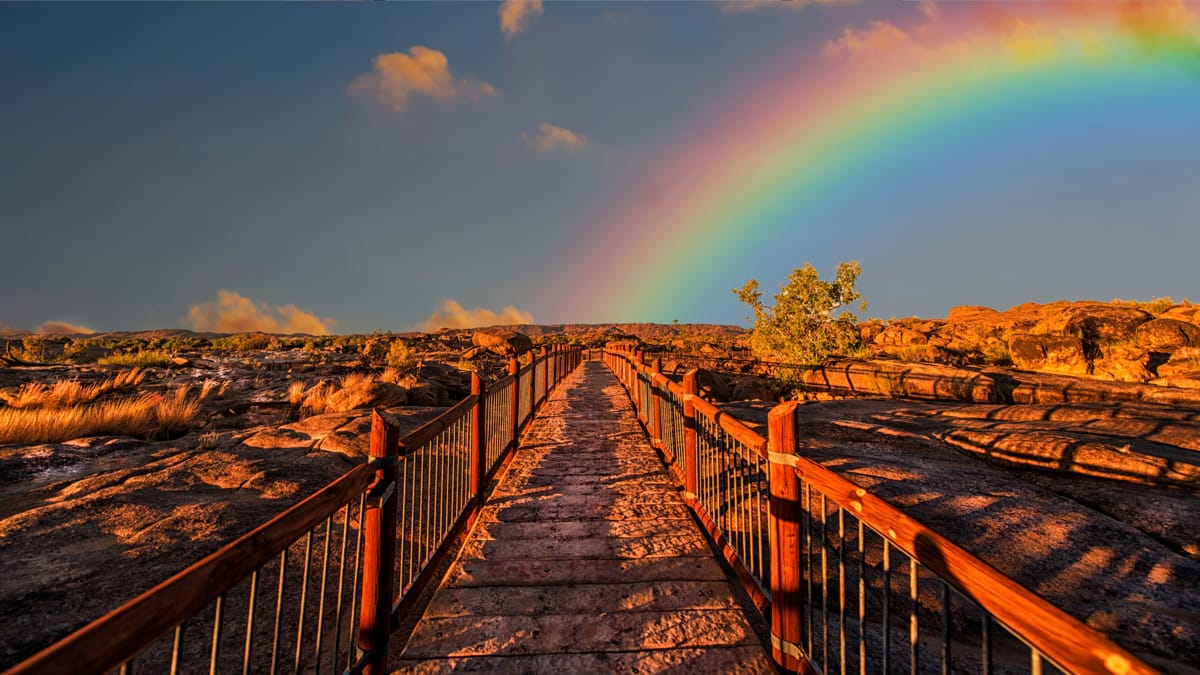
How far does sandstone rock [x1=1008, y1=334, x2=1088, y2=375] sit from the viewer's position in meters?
20.3

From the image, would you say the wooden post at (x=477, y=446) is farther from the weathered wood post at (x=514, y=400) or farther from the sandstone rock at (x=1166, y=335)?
the sandstone rock at (x=1166, y=335)

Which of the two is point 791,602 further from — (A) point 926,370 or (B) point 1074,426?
(A) point 926,370

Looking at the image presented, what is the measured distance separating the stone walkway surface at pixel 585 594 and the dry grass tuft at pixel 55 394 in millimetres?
11784

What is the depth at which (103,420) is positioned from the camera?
893 cm

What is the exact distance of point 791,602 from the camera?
2.62 metres

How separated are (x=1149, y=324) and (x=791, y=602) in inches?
1176

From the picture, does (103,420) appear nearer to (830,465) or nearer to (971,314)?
(830,465)

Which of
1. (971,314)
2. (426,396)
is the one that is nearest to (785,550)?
(426,396)

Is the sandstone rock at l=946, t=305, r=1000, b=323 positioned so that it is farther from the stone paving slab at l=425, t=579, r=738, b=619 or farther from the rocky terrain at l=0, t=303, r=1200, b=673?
the stone paving slab at l=425, t=579, r=738, b=619

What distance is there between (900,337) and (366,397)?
43.1 metres

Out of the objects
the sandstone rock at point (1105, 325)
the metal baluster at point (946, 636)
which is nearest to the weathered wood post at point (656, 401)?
the metal baluster at point (946, 636)

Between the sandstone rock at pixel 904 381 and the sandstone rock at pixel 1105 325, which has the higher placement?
the sandstone rock at pixel 1105 325

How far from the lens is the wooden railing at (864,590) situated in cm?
126

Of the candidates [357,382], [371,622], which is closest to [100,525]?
[371,622]
